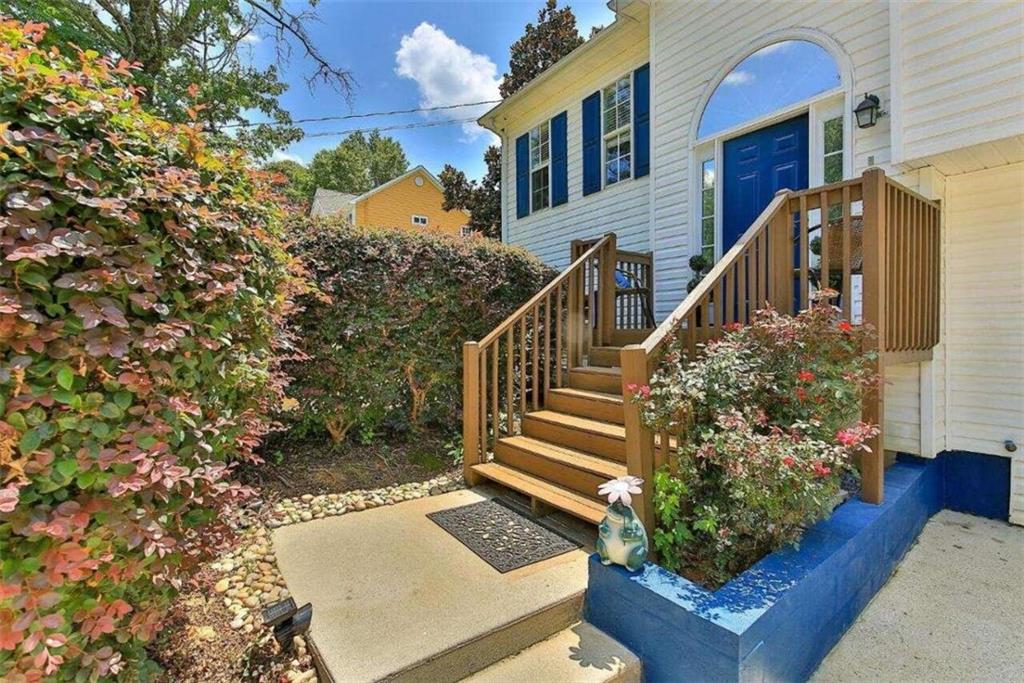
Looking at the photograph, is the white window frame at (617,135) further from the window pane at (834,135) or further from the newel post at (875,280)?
the newel post at (875,280)

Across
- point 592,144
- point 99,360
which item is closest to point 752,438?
point 99,360

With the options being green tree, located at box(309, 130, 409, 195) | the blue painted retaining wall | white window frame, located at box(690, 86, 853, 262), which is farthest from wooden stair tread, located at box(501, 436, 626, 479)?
green tree, located at box(309, 130, 409, 195)

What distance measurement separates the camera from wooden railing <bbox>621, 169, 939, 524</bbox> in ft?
8.70

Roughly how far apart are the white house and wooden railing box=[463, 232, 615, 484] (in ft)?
3.76

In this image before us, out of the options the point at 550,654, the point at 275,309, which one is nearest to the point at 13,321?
the point at 275,309

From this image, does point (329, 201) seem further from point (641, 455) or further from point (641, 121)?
point (641, 455)

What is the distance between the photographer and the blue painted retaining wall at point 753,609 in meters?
1.80

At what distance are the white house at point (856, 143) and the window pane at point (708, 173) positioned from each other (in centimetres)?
2

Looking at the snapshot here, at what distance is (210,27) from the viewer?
1178cm

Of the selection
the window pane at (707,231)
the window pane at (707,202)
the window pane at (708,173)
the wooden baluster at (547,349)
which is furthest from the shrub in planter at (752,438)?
the window pane at (708,173)

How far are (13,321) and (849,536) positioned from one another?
3.44 meters

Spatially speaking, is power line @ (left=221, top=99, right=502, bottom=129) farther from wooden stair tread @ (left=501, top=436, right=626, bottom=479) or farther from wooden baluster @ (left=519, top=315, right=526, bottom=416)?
wooden stair tread @ (left=501, top=436, right=626, bottom=479)

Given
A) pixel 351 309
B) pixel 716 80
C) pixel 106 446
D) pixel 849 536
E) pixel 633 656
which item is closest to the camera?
pixel 106 446

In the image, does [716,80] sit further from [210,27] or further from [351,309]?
[210,27]
